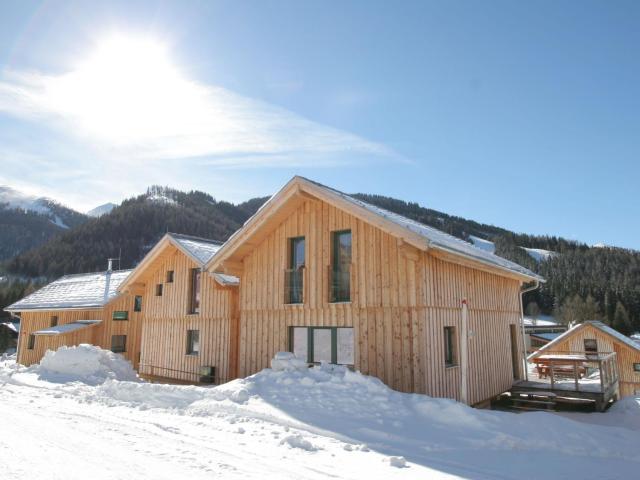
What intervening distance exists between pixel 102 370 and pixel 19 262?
318 ft

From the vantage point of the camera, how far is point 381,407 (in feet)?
29.1

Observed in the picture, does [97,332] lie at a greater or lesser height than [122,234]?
lesser

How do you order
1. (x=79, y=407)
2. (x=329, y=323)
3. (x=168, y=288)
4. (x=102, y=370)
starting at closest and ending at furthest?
(x=79, y=407) → (x=329, y=323) → (x=102, y=370) → (x=168, y=288)

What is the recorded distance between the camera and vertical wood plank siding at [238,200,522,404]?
11242 mm

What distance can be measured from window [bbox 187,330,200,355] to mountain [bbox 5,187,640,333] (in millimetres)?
66206

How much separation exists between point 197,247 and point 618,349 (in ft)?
94.2

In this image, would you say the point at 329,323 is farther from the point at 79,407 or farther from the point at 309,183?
the point at 79,407

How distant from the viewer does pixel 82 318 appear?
2553 centimetres

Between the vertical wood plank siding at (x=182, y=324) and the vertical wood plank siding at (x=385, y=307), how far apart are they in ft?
9.52

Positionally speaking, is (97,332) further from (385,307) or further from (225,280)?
(385,307)

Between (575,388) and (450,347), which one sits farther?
(575,388)

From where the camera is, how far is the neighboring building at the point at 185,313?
1742cm

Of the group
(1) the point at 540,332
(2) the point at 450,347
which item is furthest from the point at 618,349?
(1) the point at 540,332

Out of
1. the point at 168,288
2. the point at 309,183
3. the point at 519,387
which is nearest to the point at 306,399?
the point at 309,183
